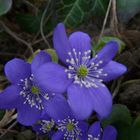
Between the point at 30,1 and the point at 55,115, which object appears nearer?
the point at 55,115

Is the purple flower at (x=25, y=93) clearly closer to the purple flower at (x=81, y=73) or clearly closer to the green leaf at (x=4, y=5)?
the purple flower at (x=81, y=73)

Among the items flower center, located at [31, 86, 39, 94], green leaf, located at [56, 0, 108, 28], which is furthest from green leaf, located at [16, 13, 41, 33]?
flower center, located at [31, 86, 39, 94]

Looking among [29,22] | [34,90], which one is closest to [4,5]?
[29,22]

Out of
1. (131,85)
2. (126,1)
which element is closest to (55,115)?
(131,85)

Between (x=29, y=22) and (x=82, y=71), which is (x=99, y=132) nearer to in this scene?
(x=82, y=71)

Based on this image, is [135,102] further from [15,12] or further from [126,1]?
[15,12]

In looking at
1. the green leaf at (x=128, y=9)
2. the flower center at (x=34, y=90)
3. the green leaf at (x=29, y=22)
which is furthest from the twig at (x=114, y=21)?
the flower center at (x=34, y=90)
